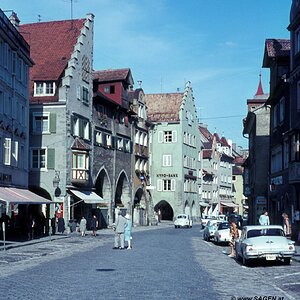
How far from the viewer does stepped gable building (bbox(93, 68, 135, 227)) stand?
62.4 m

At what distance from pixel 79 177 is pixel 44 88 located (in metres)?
8.28

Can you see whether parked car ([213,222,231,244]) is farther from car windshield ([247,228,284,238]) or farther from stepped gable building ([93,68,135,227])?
stepped gable building ([93,68,135,227])

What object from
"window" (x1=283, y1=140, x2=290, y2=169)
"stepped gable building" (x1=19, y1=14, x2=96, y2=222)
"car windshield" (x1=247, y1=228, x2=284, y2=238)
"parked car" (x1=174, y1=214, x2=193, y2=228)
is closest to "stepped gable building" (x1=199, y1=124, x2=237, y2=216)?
"parked car" (x1=174, y1=214, x2=193, y2=228)

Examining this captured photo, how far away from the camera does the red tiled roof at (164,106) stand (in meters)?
92.1

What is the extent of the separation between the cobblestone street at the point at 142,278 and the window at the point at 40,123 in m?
28.6

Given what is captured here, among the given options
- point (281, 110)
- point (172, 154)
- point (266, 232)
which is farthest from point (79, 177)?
point (172, 154)

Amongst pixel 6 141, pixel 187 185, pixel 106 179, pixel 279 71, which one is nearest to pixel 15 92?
pixel 6 141

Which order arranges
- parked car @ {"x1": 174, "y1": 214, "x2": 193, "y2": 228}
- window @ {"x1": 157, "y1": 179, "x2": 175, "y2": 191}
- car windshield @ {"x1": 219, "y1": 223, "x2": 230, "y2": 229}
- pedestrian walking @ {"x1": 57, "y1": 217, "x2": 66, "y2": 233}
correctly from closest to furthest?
car windshield @ {"x1": 219, "y1": 223, "x2": 230, "y2": 229}
pedestrian walking @ {"x1": 57, "y1": 217, "x2": 66, "y2": 233}
parked car @ {"x1": 174, "y1": 214, "x2": 193, "y2": 228}
window @ {"x1": 157, "y1": 179, "x2": 175, "y2": 191}

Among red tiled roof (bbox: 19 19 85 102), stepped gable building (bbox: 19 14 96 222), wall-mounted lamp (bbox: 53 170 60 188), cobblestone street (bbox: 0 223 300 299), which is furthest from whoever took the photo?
red tiled roof (bbox: 19 19 85 102)

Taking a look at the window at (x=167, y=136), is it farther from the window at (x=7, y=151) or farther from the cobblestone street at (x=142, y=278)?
the cobblestone street at (x=142, y=278)

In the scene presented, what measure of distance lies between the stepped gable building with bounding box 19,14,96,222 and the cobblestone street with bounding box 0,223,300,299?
2765 cm

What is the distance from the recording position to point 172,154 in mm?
89875

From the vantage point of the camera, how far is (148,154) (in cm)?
8150

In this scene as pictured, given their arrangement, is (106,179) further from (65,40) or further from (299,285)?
(299,285)
